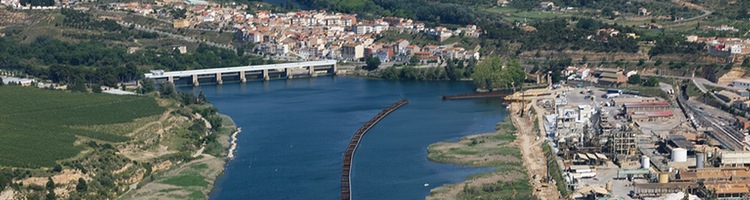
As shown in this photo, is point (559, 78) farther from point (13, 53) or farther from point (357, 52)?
point (13, 53)

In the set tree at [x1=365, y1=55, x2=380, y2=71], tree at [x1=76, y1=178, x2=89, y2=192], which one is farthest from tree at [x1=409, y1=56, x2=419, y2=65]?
tree at [x1=76, y1=178, x2=89, y2=192]

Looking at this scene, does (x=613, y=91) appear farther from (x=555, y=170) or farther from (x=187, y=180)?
(x=187, y=180)

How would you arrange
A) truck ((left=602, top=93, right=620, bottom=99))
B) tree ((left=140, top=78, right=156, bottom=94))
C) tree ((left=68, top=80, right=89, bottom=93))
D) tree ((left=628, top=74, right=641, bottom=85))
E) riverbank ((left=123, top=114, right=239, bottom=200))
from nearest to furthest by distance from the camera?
riverbank ((left=123, top=114, right=239, bottom=200))
truck ((left=602, top=93, right=620, bottom=99))
tree ((left=68, top=80, right=89, bottom=93))
tree ((left=628, top=74, right=641, bottom=85))
tree ((left=140, top=78, right=156, bottom=94))

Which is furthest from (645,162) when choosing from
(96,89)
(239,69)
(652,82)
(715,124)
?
(239,69)

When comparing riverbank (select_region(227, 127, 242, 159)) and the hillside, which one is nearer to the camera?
the hillside

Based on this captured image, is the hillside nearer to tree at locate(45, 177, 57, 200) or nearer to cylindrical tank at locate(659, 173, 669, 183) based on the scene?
tree at locate(45, 177, 57, 200)

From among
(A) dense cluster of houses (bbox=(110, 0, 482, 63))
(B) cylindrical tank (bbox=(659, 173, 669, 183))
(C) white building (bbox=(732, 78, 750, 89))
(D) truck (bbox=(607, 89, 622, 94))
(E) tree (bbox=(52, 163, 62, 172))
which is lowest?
(B) cylindrical tank (bbox=(659, 173, 669, 183))
